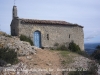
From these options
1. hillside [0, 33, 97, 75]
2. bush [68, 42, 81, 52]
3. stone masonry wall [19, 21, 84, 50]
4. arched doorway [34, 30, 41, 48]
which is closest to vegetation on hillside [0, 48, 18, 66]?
hillside [0, 33, 97, 75]

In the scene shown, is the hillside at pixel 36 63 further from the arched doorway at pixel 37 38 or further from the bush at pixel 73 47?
the bush at pixel 73 47

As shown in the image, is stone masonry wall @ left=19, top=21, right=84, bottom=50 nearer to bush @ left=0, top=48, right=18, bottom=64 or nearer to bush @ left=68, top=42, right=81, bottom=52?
bush @ left=68, top=42, right=81, bottom=52

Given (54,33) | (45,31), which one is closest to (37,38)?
(45,31)

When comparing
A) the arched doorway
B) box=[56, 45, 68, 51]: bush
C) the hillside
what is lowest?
the hillside

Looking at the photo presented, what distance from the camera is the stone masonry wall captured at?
2086 centimetres

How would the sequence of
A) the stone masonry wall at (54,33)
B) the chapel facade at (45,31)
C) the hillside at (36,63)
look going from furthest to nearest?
the stone masonry wall at (54,33) → the chapel facade at (45,31) → the hillside at (36,63)

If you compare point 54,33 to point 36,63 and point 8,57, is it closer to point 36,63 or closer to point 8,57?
point 36,63

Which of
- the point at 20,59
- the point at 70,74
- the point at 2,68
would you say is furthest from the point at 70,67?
the point at 2,68

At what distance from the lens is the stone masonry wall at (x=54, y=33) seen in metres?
20.9

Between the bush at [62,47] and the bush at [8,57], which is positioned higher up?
the bush at [62,47]

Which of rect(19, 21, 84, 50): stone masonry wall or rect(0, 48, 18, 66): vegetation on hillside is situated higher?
rect(19, 21, 84, 50): stone masonry wall

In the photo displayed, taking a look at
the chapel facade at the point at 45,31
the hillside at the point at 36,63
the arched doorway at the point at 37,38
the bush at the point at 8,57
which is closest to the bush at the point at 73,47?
the chapel facade at the point at 45,31

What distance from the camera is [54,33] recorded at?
22219 millimetres

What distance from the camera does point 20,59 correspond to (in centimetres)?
1450
